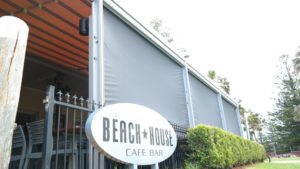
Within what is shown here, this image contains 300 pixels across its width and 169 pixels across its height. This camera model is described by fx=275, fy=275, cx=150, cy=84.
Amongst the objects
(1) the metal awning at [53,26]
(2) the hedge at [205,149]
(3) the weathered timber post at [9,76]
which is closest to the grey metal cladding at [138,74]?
(2) the hedge at [205,149]

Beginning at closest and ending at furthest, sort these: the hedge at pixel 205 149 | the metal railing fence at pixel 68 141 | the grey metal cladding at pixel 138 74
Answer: the metal railing fence at pixel 68 141, the grey metal cladding at pixel 138 74, the hedge at pixel 205 149

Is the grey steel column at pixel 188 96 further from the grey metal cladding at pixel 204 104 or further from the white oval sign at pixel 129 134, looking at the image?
the white oval sign at pixel 129 134

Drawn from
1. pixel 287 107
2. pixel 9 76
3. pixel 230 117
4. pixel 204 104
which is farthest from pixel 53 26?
pixel 287 107

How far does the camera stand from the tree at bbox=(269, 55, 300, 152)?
30.7m

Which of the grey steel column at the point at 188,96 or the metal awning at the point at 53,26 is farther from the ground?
the metal awning at the point at 53,26

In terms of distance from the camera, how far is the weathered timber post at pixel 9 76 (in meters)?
1.29

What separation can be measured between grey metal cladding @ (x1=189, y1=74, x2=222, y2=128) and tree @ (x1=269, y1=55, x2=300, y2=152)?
25.1m

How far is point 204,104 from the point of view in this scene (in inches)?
298

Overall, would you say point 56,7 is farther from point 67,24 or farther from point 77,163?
point 77,163

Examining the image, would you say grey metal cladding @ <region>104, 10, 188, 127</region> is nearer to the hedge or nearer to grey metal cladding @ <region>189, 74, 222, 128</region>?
the hedge

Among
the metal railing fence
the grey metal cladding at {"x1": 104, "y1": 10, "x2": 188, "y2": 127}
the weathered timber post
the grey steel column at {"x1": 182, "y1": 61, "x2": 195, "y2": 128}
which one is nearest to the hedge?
the metal railing fence

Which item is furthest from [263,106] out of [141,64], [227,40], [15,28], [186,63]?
[15,28]

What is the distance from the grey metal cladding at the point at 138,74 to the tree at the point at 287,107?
2838cm

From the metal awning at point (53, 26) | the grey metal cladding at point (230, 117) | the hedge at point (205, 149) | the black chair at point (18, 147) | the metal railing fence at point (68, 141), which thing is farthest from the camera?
the grey metal cladding at point (230, 117)
